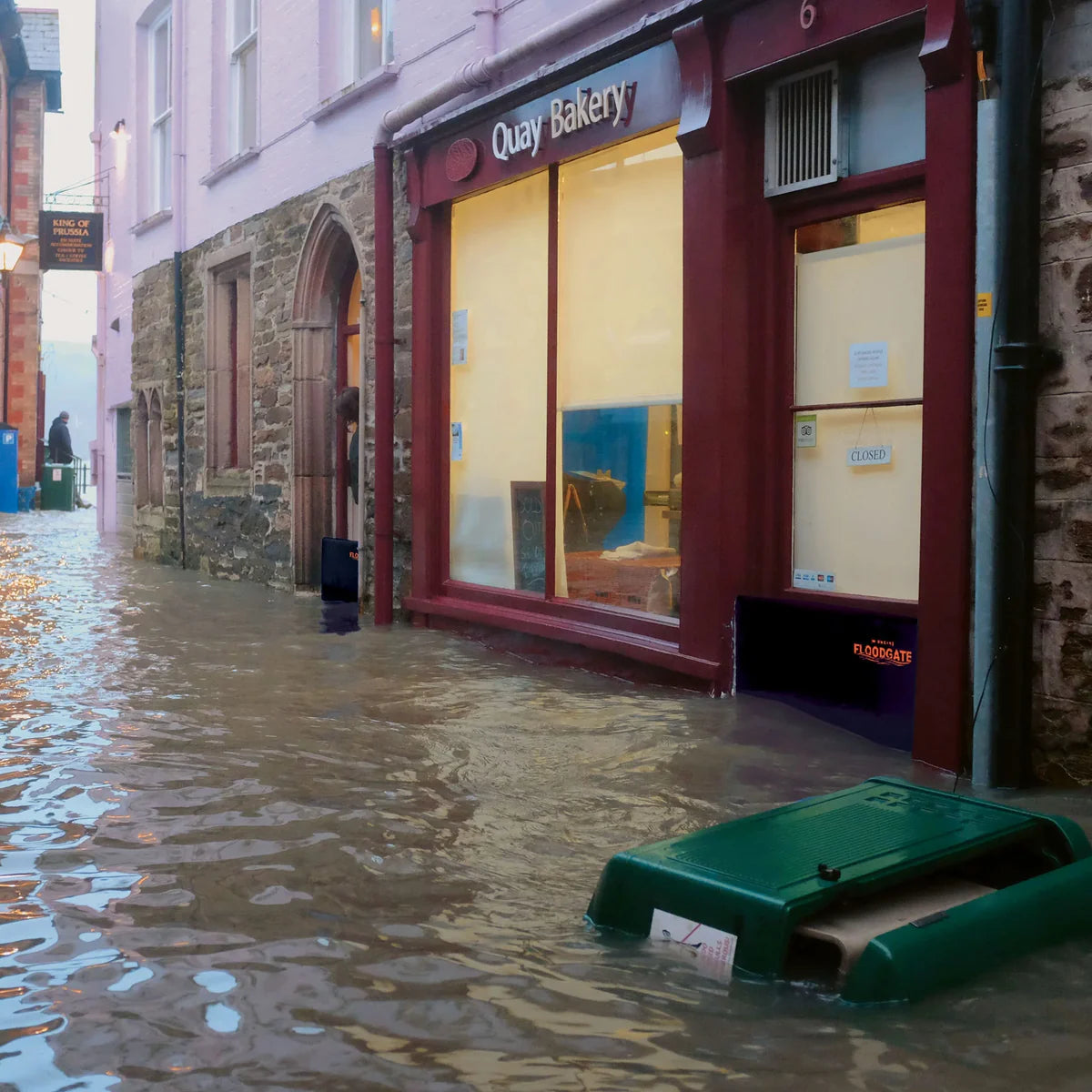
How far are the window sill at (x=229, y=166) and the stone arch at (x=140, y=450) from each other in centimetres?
352

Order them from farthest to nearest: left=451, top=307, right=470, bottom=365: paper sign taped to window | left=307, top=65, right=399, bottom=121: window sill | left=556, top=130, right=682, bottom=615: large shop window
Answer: left=307, top=65, right=399, bottom=121: window sill
left=451, top=307, right=470, bottom=365: paper sign taped to window
left=556, top=130, right=682, bottom=615: large shop window

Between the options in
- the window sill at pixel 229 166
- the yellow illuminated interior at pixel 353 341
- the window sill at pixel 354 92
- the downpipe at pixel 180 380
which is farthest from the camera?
the downpipe at pixel 180 380

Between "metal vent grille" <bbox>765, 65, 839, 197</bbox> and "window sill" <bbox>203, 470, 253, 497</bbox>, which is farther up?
"metal vent grille" <bbox>765, 65, 839, 197</bbox>

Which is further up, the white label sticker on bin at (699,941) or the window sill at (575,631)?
the window sill at (575,631)

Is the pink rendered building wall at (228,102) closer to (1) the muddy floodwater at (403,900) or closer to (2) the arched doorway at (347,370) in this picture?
(2) the arched doorway at (347,370)

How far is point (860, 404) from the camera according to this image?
19.8 ft

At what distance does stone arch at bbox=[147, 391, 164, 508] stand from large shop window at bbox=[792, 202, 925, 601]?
35.8ft

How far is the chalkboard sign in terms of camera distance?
27.1 ft

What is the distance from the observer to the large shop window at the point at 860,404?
227 inches

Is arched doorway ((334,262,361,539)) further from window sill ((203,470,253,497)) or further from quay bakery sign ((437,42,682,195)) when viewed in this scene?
quay bakery sign ((437,42,682,195))

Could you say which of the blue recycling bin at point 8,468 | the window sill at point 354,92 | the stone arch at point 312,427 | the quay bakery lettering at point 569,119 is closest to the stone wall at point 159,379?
the stone arch at point 312,427

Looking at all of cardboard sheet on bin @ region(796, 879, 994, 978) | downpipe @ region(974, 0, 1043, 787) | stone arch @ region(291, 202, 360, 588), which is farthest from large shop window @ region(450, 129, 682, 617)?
cardboard sheet on bin @ region(796, 879, 994, 978)

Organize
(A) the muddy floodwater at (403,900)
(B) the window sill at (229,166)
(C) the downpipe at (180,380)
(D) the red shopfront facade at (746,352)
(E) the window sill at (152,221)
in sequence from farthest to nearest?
1. (E) the window sill at (152,221)
2. (C) the downpipe at (180,380)
3. (B) the window sill at (229,166)
4. (D) the red shopfront facade at (746,352)
5. (A) the muddy floodwater at (403,900)

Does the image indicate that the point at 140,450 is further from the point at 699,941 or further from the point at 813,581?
the point at 699,941
